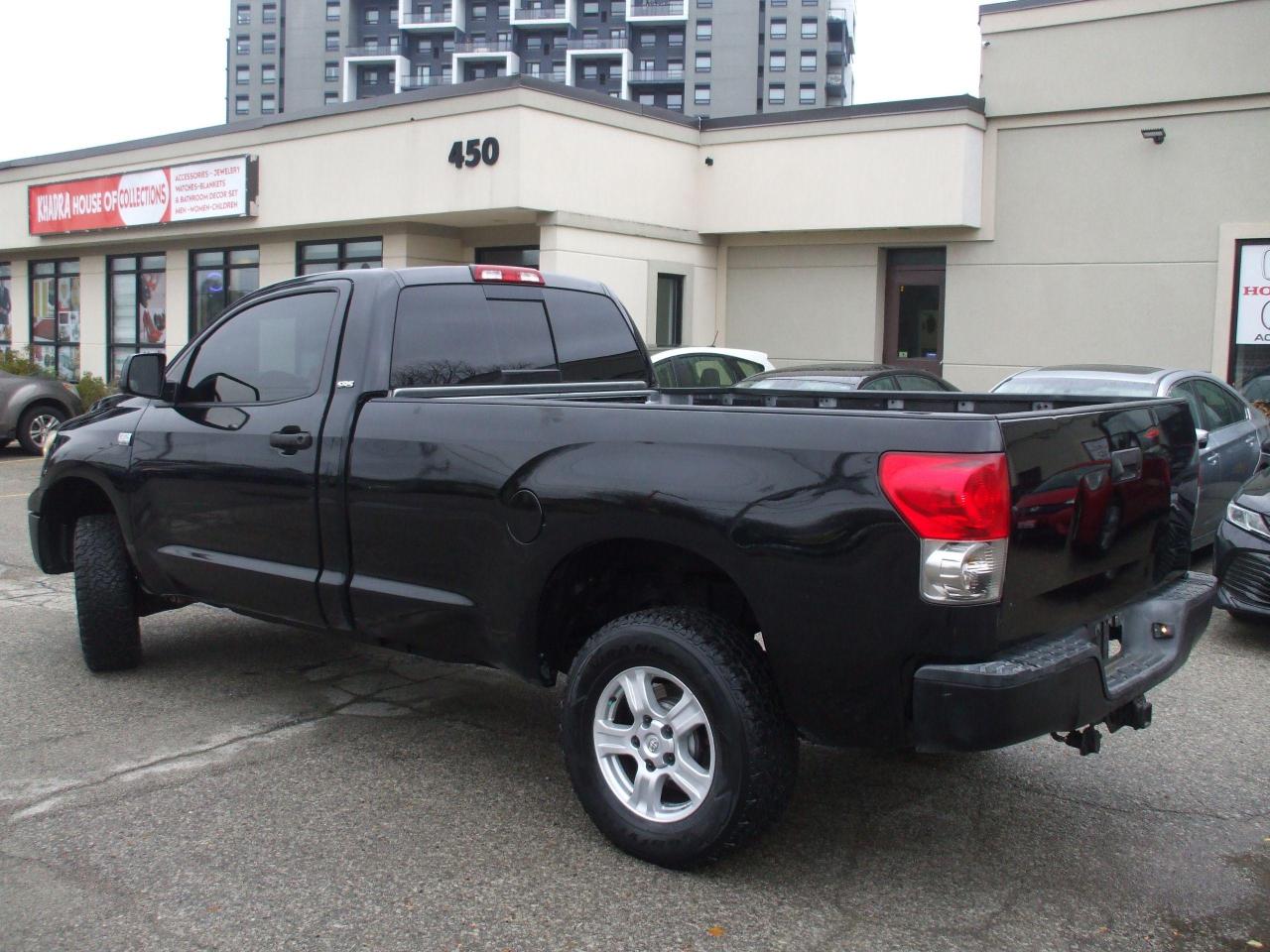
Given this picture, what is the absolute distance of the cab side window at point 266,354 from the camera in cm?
518

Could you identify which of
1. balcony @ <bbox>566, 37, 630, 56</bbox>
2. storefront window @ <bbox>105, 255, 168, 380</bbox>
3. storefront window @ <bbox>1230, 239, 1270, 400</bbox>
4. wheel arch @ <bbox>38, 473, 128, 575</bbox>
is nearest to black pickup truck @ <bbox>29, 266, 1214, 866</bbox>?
wheel arch @ <bbox>38, 473, 128, 575</bbox>

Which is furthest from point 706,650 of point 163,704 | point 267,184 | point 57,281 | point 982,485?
point 57,281

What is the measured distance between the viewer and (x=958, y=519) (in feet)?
10.8

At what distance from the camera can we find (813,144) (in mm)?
17469

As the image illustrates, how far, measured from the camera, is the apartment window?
60.6 ft

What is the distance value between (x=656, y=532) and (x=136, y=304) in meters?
22.2

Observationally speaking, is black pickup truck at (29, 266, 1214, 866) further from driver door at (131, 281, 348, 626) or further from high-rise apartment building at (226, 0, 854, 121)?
high-rise apartment building at (226, 0, 854, 121)

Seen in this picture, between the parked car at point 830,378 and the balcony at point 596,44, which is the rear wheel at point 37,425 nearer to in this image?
the parked car at point 830,378

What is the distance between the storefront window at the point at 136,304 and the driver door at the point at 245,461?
59.9 ft

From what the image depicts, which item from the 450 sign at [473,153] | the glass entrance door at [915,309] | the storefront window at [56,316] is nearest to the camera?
the 450 sign at [473,153]

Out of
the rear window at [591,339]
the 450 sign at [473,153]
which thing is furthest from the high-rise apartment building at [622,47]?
the rear window at [591,339]

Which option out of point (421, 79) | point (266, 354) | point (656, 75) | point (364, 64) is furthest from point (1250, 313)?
point (364, 64)

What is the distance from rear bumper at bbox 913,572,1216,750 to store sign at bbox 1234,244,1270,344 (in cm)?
1296

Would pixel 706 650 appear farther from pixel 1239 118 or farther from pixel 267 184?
pixel 267 184
